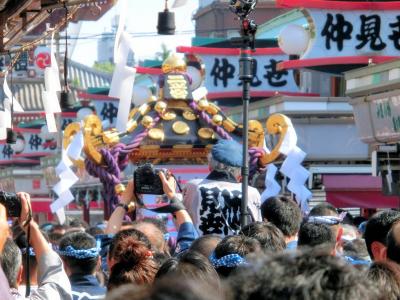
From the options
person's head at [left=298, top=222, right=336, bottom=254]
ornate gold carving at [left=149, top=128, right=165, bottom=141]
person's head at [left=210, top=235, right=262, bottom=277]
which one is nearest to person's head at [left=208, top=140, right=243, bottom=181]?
person's head at [left=298, top=222, right=336, bottom=254]

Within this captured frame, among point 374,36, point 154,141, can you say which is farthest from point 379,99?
point 154,141

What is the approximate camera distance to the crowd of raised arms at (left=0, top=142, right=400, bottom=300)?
2.12m

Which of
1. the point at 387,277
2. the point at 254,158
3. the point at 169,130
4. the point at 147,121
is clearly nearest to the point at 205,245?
the point at 387,277

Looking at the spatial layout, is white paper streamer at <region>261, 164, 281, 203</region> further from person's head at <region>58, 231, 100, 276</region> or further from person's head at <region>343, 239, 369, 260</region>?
person's head at <region>58, 231, 100, 276</region>

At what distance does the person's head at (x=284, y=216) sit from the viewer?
682 cm

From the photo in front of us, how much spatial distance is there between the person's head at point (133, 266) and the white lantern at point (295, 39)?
13542mm

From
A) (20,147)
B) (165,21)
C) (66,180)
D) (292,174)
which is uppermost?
(165,21)

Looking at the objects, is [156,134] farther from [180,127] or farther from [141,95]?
[141,95]

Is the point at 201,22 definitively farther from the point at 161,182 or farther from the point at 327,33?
the point at 161,182

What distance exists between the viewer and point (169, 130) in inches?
613

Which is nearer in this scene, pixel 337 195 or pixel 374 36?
pixel 374 36

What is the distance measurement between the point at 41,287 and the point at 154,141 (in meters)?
11.0

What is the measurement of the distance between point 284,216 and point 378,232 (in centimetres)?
151

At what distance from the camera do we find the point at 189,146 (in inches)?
610
